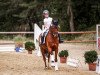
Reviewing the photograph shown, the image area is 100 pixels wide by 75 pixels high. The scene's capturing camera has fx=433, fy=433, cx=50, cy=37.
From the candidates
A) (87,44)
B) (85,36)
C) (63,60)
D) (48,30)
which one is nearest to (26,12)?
(85,36)

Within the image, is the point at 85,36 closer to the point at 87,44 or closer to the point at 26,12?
the point at 87,44

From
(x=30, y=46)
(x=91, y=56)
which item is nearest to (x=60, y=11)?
(x=30, y=46)

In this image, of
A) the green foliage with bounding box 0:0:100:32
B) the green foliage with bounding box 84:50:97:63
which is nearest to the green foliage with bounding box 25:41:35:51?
the green foliage with bounding box 84:50:97:63

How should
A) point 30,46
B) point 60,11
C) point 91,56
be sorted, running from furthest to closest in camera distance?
1. point 60,11
2. point 30,46
3. point 91,56

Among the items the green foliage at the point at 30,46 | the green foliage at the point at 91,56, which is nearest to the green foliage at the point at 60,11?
the green foliage at the point at 30,46

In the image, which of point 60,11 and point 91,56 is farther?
point 60,11

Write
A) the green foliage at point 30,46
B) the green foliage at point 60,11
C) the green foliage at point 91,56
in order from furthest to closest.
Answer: the green foliage at point 60,11, the green foliage at point 30,46, the green foliage at point 91,56

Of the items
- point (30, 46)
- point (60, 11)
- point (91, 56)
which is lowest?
point (30, 46)

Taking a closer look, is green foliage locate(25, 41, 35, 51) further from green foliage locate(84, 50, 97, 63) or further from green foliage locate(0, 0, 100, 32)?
green foliage locate(0, 0, 100, 32)

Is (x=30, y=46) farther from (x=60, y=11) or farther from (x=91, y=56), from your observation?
(x=60, y=11)

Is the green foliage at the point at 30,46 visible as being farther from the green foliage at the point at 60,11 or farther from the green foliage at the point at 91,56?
the green foliage at the point at 60,11

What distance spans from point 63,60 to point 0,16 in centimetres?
3191

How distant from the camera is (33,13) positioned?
45219 millimetres

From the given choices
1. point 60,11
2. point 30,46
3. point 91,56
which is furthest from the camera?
point 60,11
